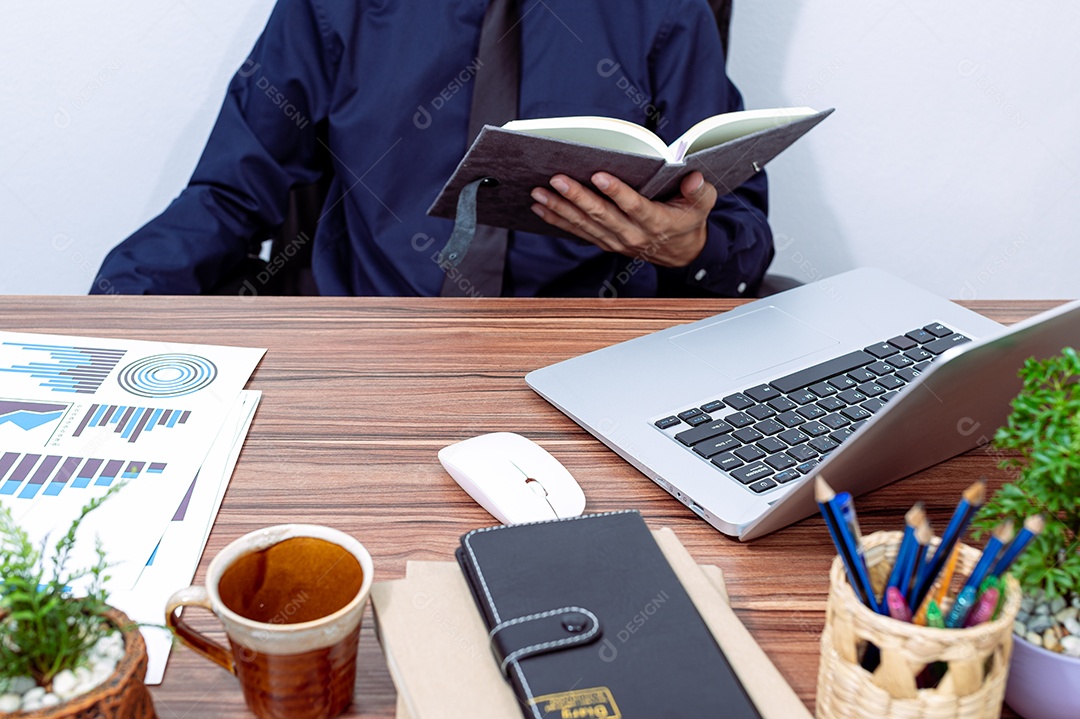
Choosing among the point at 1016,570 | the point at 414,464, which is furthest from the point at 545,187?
the point at 1016,570

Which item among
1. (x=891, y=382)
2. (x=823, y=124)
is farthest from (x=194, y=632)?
(x=823, y=124)

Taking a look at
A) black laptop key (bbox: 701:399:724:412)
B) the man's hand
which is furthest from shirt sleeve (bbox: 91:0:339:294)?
black laptop key (bbox: 701:399:724:412)

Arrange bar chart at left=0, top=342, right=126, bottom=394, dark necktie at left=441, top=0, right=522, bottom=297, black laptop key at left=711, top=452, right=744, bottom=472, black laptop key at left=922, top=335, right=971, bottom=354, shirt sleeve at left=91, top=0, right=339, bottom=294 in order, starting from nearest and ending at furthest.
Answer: black laptop key at left=711, top=452, right=744, bottom=472
bar chart at left=0, top=342, right=126, bottom=394
black laptop key at left=922, top=335, right=971, bottom=354
shirt sleeve at left=91, top=0, right=339, bottom=294
dark necktie at left=441, top=0, right=522, bottom=297

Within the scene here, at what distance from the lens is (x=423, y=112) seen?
130 cm

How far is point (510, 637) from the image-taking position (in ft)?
1.54

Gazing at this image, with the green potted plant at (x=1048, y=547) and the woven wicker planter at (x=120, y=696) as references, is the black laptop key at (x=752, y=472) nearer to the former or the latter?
the green potted plant at (x=1048, y=547)

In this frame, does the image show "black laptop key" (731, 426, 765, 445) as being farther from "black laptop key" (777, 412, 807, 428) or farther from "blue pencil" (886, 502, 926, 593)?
"blue pencil" (886, 502, 926, 593)

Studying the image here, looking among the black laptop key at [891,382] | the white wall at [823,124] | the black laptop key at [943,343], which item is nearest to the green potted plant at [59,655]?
the black laptop key at [891,382]

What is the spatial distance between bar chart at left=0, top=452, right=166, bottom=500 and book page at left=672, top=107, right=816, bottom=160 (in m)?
0.60

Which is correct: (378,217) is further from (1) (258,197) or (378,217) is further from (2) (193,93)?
(2) (193,93)

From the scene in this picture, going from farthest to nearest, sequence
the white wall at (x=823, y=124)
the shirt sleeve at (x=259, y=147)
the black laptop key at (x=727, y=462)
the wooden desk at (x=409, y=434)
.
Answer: the white wall at (x=823, y=124), the shirt sleeve at (x=259, y=147), the black laptop key at (x=727, y=462), the wooden desk at (x=409, y=434)

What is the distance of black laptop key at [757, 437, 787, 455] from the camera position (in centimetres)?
72

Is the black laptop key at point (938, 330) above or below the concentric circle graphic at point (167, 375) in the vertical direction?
above

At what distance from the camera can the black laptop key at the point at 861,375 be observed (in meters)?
0.83
